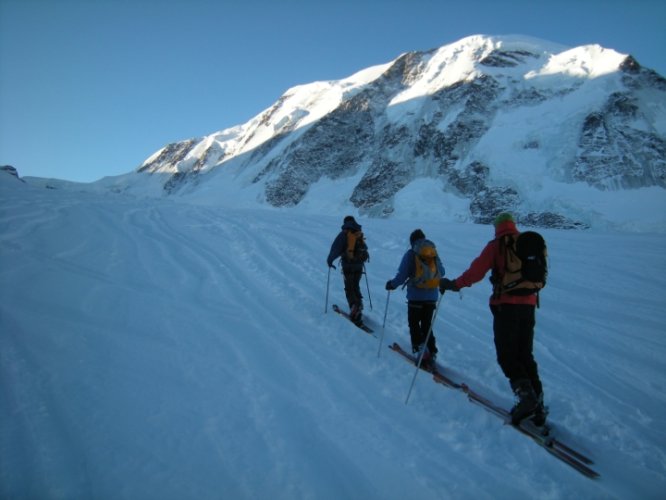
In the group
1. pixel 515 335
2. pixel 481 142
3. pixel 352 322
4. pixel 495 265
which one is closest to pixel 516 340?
pixel 515 335

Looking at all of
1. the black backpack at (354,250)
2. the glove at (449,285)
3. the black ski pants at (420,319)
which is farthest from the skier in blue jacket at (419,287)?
the black backpack at (354,250)

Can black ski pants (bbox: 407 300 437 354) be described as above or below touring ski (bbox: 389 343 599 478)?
above

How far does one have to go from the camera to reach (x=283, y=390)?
431cm

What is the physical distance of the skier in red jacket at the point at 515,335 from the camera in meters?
3.85

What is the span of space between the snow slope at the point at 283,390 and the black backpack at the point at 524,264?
144 centimetres

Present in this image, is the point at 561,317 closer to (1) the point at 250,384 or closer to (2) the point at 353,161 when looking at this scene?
(1) the point at 250,384

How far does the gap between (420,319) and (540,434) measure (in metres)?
2.00

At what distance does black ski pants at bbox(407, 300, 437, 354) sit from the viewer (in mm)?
5336

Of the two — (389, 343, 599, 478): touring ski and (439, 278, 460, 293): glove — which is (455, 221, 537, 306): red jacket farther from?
(389, 343, 599, 478): touring ski

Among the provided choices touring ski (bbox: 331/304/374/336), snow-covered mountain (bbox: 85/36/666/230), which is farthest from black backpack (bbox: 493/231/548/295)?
snow-covered mountain (bbox: 85/36/666/230)

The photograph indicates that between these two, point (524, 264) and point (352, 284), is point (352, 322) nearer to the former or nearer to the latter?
point (352, 284)

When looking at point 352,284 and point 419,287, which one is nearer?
point 419,287

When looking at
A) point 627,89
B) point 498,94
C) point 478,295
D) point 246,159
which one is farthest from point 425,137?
point 478,295

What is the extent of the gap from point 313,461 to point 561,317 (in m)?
5.87
